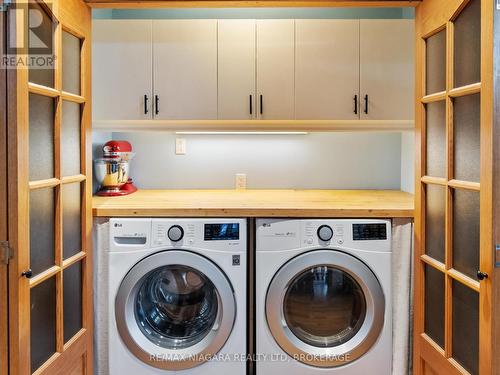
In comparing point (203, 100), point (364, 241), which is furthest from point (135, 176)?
point (364, 241)

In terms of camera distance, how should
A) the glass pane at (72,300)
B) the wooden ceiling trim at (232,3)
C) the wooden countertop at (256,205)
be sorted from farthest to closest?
the wooden countertop at (256,205) → the wooden ceiling trim at (232,3) → the glass pane at (72,300)

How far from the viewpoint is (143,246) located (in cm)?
177

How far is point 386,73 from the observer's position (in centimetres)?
218

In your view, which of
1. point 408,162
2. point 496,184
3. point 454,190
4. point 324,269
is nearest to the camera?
point 496,184

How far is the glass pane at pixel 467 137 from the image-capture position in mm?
1235

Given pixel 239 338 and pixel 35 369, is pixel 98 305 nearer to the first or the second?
pixel 35 369

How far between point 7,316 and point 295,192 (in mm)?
1686

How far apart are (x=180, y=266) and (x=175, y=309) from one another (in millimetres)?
272

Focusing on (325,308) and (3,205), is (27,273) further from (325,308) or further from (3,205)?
(325,308)

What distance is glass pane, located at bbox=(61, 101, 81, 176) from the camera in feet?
4.86

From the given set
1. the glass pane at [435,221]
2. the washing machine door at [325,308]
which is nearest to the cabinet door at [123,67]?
the washing machine door at [325,308]

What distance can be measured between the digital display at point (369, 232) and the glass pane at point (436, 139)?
0.36 metres

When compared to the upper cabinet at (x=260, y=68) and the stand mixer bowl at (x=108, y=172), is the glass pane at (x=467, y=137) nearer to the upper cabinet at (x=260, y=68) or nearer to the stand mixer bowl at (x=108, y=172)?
the upper cabinet at (x=260, y=68)

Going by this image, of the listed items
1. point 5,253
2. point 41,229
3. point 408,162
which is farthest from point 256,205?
point 408,162
